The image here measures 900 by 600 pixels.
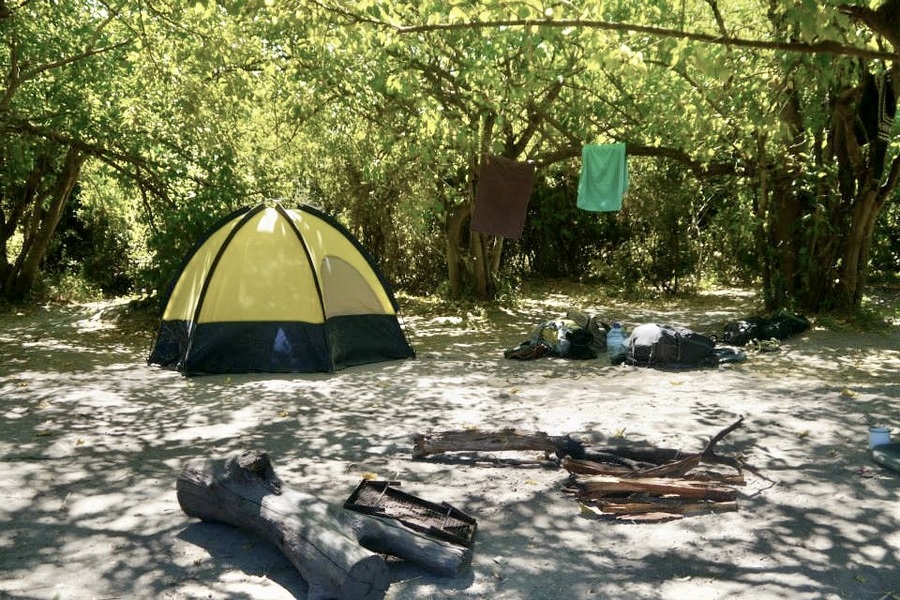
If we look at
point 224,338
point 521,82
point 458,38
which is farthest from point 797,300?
point 224,338

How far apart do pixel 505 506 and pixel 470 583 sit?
92cm

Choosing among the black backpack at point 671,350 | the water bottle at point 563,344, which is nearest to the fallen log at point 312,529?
the black backpack at point 671,350

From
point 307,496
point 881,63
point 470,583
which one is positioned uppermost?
point 881,63

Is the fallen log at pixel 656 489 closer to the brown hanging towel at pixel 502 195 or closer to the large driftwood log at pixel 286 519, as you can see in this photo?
the large driftwood log at pixel 286 519

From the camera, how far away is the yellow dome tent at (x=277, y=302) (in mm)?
8406

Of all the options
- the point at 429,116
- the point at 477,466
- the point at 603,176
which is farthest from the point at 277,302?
the point at 603,176

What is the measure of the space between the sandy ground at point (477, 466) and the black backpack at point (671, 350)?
0.83 feet

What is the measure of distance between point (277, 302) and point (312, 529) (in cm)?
521

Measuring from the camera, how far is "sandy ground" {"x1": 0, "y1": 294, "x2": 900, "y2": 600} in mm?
3592

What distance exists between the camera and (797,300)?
11.1 m

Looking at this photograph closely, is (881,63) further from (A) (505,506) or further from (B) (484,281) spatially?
(A) (505,506)

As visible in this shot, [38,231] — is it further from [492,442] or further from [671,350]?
[492,442]

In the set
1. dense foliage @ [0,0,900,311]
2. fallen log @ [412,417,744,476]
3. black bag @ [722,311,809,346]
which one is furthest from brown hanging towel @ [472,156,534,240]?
fallen log @ [412,417,744,476]

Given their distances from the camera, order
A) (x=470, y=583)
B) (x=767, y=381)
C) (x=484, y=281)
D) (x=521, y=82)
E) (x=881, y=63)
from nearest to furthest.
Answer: (x=470, y=583) → (x=767, y=381) → (x=881, y=63) → (x=521, y=82) → (x=484, y=281)
